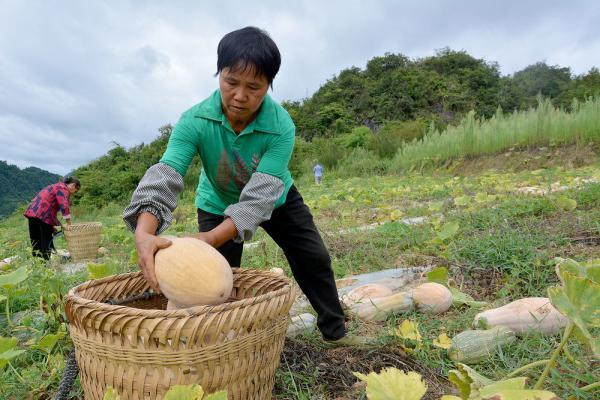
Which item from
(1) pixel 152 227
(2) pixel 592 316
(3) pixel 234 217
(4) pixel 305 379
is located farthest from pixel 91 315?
(2) pixel 592 316

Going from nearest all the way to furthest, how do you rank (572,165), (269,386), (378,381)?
(378,381) → (269,386) → (572,165)

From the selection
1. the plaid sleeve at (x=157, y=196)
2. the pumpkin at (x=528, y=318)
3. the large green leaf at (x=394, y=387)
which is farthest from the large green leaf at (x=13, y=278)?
the pumpkin at (x=528, y=318)

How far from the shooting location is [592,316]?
0.93m

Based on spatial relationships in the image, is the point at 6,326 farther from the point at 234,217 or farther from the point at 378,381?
the point at 378,381

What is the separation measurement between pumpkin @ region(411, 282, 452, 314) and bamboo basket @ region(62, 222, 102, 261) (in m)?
3.85

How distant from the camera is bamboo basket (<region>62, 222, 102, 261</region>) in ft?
15.7

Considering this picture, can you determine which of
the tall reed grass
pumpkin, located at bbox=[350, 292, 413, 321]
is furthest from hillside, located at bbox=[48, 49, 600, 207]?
pumpkin, located at bbox=[350, 292, 413, 321]

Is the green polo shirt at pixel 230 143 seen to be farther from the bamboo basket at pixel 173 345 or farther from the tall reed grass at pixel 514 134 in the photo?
the tall reed grass at pixel 514 134

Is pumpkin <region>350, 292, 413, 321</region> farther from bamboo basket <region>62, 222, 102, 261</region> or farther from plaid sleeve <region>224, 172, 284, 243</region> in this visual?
bamboo basket <region>62, 222, 102, 261</region>

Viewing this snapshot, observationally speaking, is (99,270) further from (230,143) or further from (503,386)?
(503,386)

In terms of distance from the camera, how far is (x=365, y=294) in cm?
216

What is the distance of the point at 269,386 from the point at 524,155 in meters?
7.73

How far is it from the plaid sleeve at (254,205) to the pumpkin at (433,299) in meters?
0.72

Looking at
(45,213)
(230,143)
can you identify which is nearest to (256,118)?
(230,143)
